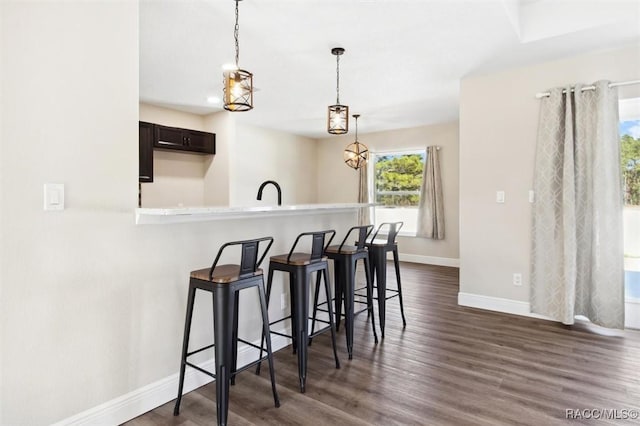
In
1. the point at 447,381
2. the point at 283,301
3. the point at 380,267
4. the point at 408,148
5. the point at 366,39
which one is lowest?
the point at 447,381

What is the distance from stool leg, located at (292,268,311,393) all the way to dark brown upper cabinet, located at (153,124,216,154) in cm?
372

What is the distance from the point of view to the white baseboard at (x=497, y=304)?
145 inches

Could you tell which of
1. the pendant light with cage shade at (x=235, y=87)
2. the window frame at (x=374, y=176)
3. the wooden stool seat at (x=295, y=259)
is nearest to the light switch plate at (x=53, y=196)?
the pendant light with cage shade at (x=235, y=87)

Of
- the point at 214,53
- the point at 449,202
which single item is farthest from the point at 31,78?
the point at 449,202

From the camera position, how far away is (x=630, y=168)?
3432mm

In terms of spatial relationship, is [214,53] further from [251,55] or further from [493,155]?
[493,155]

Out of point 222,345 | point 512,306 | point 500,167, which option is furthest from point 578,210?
point 222,345

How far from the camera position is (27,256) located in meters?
1.59

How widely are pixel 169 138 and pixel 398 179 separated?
4315 mm

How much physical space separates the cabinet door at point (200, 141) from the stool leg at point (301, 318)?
3884mm

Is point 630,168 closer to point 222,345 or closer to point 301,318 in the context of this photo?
point 301,318

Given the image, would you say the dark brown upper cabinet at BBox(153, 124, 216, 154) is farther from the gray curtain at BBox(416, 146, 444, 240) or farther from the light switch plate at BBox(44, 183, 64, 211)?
the gray curtain at BBox(416, 146, 444, 240)

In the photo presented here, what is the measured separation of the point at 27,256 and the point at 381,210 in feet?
21.7

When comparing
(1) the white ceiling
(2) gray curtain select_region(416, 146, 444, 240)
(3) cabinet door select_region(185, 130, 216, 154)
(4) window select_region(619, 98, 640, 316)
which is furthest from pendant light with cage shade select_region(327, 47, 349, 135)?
(2) gray curtain select_region(416, 146, 444, 240)
